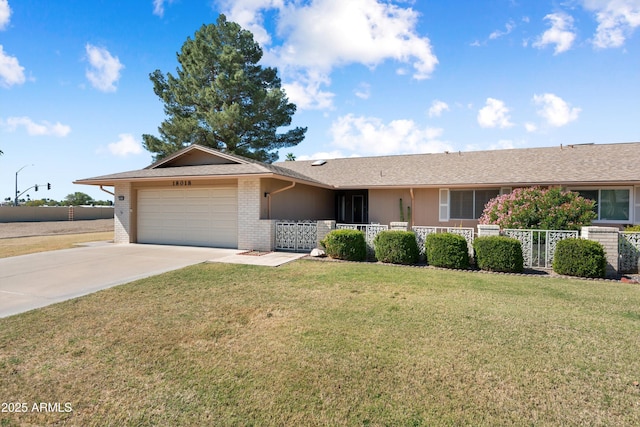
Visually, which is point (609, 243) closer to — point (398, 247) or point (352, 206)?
point (398, 247)

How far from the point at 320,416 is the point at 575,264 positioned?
835 centimetres

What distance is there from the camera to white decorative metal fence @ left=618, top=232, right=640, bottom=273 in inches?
336

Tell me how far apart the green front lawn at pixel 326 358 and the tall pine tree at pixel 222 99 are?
1820 cm

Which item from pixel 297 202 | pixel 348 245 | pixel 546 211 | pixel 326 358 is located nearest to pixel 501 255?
pixel 546 211

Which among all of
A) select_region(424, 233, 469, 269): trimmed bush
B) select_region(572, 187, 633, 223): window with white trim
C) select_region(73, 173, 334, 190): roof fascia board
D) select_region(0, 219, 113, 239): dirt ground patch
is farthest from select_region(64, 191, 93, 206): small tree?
select_region(572, 187, 633, 223): window with white trim

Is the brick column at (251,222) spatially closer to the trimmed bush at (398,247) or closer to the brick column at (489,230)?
the trimmed bush at (398,247)

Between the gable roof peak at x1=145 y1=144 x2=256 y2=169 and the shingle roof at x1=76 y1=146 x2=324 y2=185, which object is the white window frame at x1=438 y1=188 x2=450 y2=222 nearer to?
the shingle roof at x1=76 y1=146 x2=324 y2=185

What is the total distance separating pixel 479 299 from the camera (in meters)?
5.94

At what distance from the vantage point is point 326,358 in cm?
364

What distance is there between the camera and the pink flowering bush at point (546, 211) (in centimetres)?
985

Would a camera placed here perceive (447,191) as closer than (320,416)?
No

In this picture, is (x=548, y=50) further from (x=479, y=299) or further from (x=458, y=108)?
(x=479, y=299)

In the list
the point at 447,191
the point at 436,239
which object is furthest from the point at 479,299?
the point at 447,191

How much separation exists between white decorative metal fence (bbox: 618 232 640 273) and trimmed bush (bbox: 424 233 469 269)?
3.94 metres
